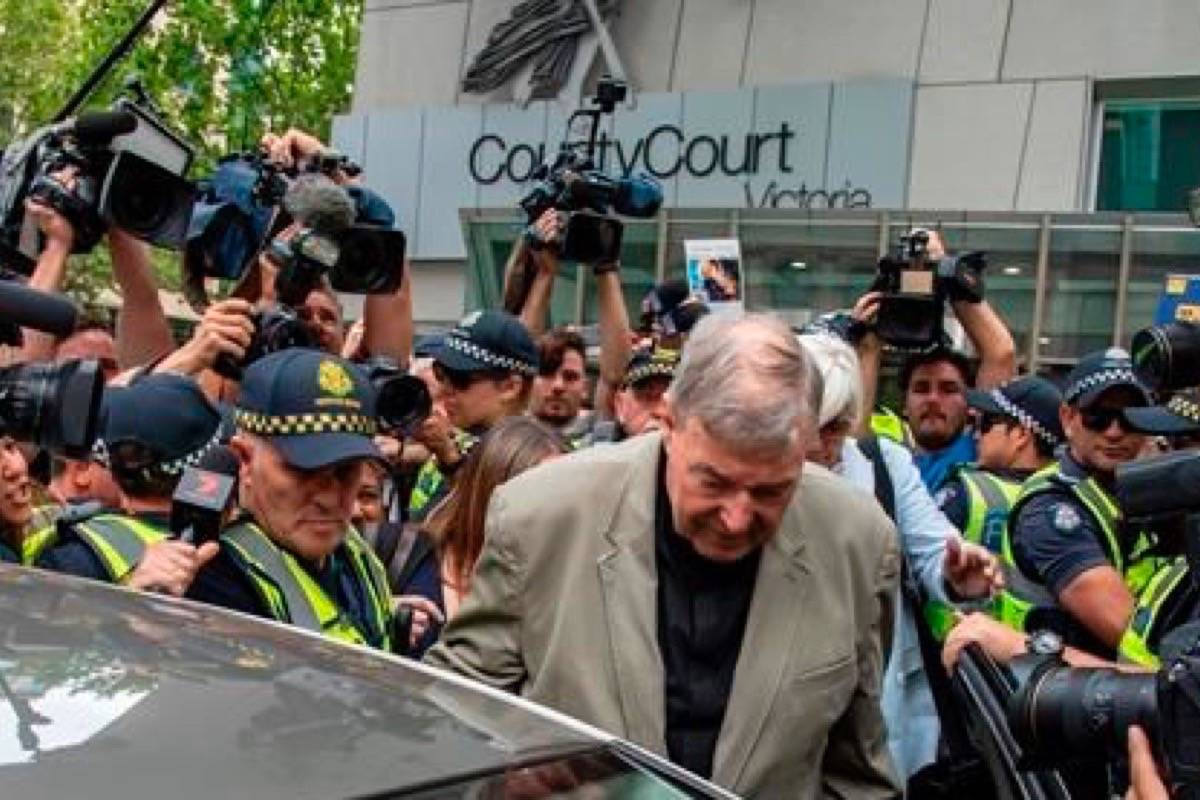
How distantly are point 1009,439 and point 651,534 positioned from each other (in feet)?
8.57

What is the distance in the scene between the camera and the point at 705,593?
2469 millimetres

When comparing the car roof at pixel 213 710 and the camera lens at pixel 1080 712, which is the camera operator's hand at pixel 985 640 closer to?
the camera lens at pixel 1080 712

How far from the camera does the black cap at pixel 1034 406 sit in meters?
4.75

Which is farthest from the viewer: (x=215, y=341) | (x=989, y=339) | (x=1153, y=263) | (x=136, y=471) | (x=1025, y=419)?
(x=1153, y=263)

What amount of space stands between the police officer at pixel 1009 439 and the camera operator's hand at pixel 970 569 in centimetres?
118

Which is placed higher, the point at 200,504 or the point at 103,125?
the point at 103,125

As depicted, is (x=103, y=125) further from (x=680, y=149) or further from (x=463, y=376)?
(x=680, y=149)

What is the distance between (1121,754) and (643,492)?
78cm

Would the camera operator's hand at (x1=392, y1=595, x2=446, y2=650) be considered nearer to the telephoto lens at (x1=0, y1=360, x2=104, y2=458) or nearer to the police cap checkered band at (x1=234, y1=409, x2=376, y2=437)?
the police cap checkered band at (x1=234, y1=409, x2=376, y2=437)

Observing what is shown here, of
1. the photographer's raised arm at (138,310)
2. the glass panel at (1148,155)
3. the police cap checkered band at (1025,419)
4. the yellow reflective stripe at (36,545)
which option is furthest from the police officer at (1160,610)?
the glass panel at (1148,155)

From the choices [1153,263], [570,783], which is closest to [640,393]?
[570,783]

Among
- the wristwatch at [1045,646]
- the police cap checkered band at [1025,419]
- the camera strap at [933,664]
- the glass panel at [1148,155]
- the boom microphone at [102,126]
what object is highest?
the glass panel at [1148,155]

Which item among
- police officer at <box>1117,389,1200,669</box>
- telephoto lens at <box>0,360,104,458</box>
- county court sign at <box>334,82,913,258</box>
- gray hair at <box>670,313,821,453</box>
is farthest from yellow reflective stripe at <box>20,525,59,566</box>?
county court sign at <box>334,82,913,258</box>

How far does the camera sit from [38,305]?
95.6 inches
